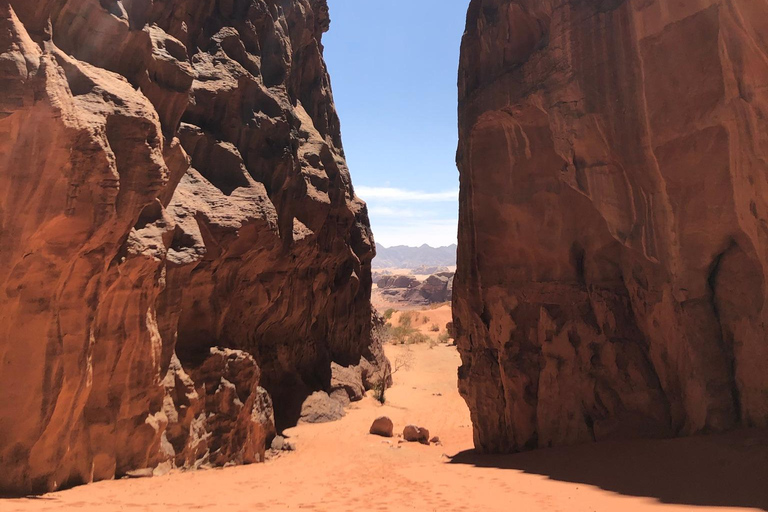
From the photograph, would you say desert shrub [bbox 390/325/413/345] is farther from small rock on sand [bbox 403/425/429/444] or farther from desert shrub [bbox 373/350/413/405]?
small rock on sand [bbox 403/425/429/444]

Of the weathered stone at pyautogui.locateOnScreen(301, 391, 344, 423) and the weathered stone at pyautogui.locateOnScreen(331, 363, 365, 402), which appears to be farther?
the weathered stone at pyautogui.locateOnScreen(331, 363, 365, 402)

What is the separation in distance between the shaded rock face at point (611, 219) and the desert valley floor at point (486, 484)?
0.94 metres

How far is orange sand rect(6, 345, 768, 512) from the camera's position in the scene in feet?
19.1

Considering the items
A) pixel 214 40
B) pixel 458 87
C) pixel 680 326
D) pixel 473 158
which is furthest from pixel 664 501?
pixel 214 40

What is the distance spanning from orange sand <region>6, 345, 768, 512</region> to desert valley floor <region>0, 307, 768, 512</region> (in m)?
0.01

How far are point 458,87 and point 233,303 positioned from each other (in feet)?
27.1

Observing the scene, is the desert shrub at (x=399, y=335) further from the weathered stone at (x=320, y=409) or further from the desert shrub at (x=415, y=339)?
the weathered stone at (x=320, y=409)

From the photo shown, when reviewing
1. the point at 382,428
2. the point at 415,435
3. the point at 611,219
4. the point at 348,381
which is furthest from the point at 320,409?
the point at 611,219

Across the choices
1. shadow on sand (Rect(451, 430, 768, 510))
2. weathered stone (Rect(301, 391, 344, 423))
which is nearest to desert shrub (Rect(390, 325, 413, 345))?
weathered stone (Rect(301, 391, 344, 423))

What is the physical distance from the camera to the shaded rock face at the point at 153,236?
20.6ft

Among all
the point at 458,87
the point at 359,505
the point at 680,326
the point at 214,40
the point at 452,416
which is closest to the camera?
the point at 359,505

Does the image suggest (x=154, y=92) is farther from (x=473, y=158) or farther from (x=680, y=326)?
(x=680, y=326)

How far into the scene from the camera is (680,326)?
8117 millimetres

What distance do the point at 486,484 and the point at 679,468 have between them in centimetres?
257
